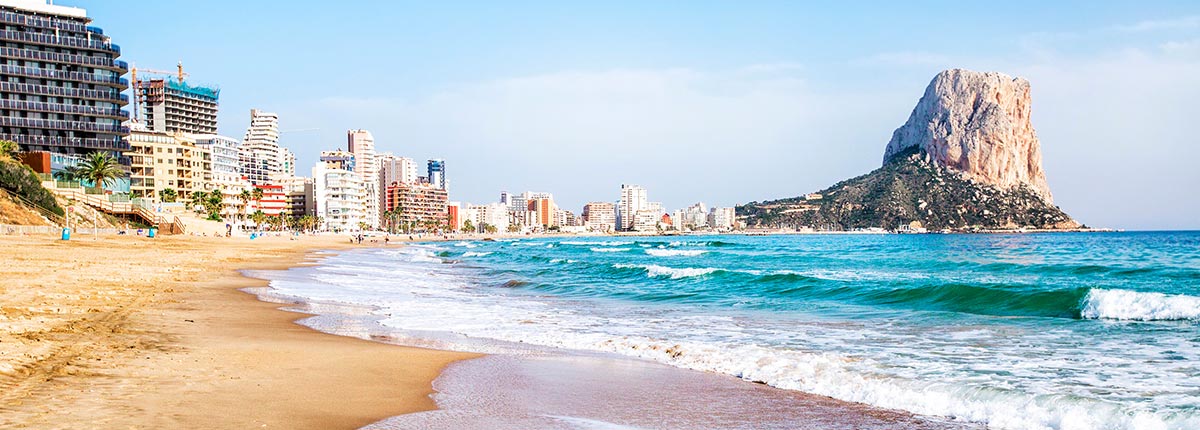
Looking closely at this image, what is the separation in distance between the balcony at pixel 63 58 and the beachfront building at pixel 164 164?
1238 inches

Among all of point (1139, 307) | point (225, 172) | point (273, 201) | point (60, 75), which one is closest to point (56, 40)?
point (60, 75)

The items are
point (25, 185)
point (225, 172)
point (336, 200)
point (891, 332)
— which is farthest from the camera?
point (336, 200)

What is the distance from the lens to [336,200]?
17438 cm

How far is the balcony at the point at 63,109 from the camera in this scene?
68750 mm

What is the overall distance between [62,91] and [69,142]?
4.37 m

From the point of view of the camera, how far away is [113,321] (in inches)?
472

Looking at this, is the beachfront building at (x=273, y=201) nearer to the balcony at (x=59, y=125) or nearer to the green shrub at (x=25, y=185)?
the balcony at (x=59, y=125)

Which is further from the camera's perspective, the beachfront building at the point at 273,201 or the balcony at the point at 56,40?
the beachfront building at the point at 273,201

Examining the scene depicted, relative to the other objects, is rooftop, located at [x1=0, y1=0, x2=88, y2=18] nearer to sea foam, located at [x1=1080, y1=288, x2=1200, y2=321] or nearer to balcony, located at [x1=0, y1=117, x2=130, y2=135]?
balcony, located at [x1=0, y1=117, x2=130, y2=135]

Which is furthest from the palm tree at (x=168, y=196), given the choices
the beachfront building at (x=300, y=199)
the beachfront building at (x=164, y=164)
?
the beachfront building at (x=300, y=199)

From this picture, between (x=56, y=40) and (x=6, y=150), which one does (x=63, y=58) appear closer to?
(x=56, y=40)

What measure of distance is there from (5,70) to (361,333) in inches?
2875

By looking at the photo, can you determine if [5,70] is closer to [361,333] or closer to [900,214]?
[361,333]

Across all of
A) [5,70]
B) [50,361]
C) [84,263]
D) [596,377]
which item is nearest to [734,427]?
[596,377]
